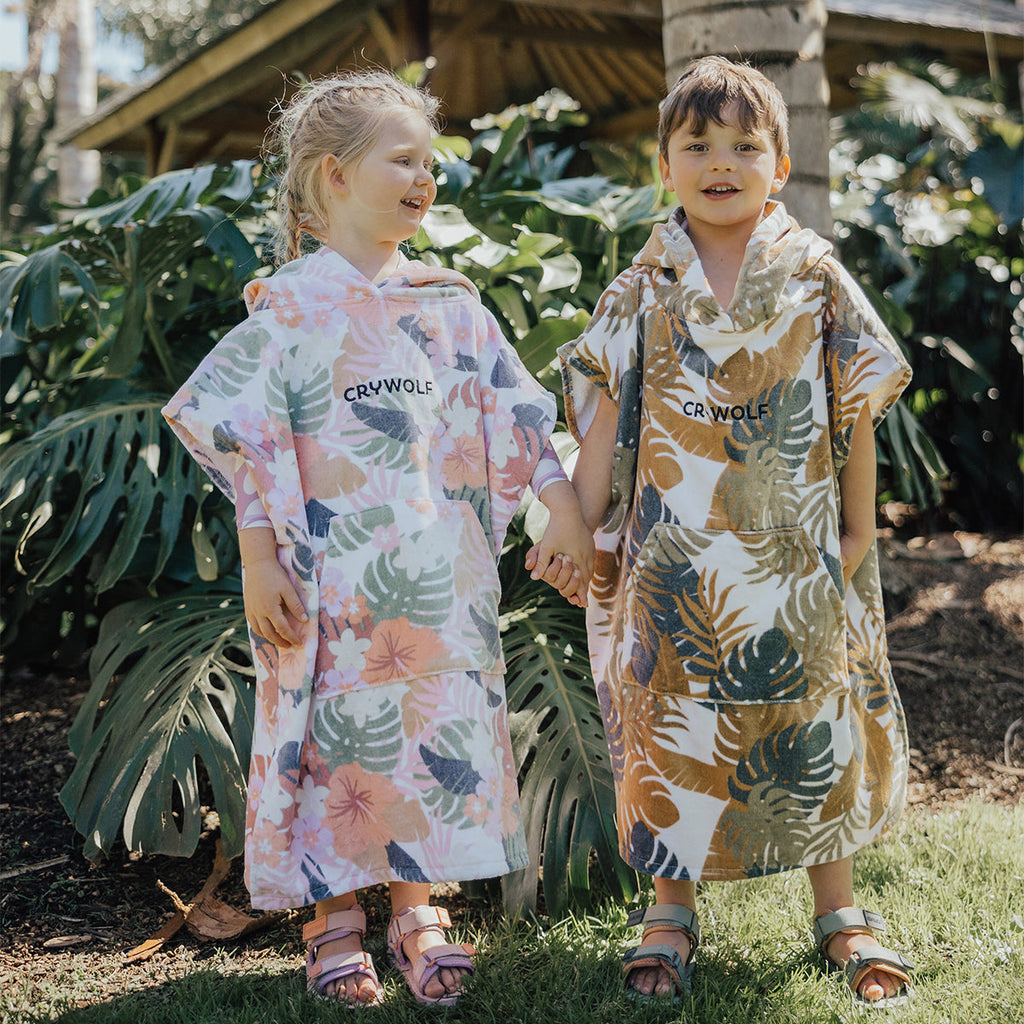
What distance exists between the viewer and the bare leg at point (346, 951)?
1878mm

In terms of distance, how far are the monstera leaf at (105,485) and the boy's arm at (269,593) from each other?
0.95 metres

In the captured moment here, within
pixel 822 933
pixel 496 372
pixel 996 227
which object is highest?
pixel 996 227

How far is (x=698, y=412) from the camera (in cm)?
188

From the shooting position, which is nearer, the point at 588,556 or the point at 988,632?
the point at 588,556

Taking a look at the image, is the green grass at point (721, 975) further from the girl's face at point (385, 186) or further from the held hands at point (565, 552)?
the girl's face at point (385, 186)

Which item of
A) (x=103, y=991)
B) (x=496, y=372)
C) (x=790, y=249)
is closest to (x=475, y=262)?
(x=496, y=372)

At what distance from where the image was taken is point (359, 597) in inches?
72.6

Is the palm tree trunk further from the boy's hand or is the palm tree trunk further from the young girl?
the boy's hand

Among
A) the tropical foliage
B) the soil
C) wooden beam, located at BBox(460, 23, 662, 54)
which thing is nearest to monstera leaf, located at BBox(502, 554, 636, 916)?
the soil

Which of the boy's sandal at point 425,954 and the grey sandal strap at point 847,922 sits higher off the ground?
the boy's sandal at point 425,954

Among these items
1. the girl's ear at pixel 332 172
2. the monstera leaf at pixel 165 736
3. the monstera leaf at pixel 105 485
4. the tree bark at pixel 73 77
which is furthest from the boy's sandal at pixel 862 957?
the tree bark at pixel 73 77

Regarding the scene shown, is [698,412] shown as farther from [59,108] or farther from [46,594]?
[59,108]

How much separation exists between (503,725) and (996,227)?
4892mm

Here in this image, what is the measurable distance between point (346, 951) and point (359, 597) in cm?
63
